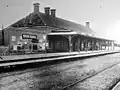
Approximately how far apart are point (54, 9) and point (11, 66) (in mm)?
30744

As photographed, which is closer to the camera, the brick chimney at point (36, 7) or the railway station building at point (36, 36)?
the railway station building at point (36, 36)

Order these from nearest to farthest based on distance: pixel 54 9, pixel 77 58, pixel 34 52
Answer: pixel 77 58 → pixel 34 52 → pixel 54 9

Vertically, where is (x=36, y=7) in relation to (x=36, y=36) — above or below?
above

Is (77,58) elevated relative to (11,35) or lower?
lower

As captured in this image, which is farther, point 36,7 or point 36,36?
point 36,7

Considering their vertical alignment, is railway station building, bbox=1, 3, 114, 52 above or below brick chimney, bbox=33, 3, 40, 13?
below

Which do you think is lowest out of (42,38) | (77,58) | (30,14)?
(77,58)

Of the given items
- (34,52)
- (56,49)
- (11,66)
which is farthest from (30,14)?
(11,66)

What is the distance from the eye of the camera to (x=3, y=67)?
33.6ft

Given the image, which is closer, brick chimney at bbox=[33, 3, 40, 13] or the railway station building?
the railway station building

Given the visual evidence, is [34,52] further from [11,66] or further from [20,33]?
[11,66]

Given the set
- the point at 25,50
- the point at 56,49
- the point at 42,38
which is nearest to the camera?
the point at 25,50

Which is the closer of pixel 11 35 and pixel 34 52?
pixel 11 35

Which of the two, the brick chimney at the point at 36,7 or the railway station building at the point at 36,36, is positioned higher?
the brick chimney at the point at 36,7
